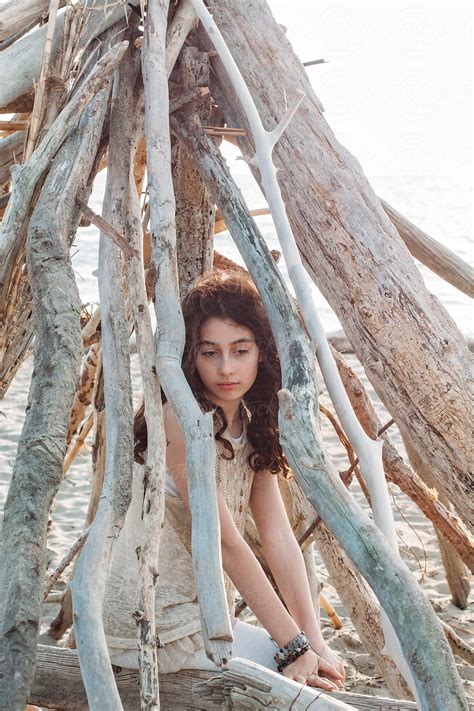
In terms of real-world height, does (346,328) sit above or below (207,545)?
above

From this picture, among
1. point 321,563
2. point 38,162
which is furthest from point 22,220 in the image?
point 321,563

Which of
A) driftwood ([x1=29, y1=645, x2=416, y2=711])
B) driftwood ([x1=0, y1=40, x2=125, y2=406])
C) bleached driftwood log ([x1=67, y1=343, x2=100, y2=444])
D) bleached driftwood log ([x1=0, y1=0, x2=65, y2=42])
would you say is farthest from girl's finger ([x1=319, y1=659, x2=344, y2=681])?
bleached driftwood log ([x1=0, y1=0, x2=65, y2=42])

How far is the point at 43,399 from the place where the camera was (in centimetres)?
155

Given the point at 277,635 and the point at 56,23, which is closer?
the point at 277,635

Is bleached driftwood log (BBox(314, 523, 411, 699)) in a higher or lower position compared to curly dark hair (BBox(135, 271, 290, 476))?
lower

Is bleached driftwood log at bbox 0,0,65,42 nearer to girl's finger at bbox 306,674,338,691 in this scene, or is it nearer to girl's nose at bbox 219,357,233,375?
girl's nose at bbox 219,357,233,375

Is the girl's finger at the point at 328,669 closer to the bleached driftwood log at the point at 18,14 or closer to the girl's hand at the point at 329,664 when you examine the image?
the girl's hand at the point at 329,664

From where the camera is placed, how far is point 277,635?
205 centimetres

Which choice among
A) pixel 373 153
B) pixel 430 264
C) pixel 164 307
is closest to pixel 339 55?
pixel 373 153

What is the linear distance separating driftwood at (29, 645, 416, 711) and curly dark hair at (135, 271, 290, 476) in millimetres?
474

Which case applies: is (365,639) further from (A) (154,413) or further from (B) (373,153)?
(B) (373,153)

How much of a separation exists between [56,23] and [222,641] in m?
1.78

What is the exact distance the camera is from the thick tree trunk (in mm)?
1941

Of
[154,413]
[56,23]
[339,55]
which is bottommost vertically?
[154,413]
